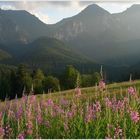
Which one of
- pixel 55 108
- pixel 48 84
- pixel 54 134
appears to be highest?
pixel 48 84

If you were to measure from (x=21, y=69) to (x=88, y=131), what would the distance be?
96.2 meters

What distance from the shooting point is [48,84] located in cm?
10744

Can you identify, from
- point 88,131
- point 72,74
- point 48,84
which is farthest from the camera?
point 48,84

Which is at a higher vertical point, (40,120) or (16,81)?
(16,81)

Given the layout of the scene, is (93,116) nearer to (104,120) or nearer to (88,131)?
(104,120)

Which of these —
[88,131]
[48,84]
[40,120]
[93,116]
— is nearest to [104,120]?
[93,116]

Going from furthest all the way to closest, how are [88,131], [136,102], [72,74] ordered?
[72,74] → [136,102] → [88,131]

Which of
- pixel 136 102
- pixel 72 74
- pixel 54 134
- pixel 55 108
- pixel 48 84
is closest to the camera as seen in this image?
pixel 54 134

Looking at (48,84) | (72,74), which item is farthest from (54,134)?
(48,84)

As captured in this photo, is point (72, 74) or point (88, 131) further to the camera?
point (72, 74)

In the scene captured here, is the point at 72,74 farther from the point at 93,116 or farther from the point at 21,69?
the point at 93,116

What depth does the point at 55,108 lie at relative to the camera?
38.3ft

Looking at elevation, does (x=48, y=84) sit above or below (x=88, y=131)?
above

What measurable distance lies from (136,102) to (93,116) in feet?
4.08
